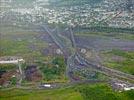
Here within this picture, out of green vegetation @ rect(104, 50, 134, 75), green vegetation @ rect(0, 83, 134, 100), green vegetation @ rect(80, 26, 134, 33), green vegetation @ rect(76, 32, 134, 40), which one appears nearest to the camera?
green vegetation @ rect(0, 83, 134, 100)

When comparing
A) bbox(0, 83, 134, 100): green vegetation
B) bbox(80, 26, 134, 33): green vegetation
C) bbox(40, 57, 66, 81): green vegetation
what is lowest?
bbox(0, 83, 134, 100): green vegetation

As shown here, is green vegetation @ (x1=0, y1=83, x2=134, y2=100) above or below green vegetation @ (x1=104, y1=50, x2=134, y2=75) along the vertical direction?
below

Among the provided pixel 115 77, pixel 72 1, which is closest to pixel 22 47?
pixel 115 77

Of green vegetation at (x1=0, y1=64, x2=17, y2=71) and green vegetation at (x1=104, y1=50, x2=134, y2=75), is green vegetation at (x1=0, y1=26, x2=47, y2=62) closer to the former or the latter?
green vegetation at (x1=0, y1=64, x2=17, y2=71)

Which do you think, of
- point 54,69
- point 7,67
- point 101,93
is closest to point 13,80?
point 7,67

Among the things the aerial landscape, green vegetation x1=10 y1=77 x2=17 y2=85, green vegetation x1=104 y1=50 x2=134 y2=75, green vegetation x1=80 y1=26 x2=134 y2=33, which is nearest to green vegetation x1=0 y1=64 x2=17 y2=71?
the aerial landscape

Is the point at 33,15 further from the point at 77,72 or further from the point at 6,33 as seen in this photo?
the point at 77,72

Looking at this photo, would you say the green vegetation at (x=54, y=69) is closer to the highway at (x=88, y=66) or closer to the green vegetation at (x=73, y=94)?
the highway at (x=88, y=66)

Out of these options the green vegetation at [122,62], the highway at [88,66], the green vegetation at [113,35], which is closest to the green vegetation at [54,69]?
the highway at [88,66]
